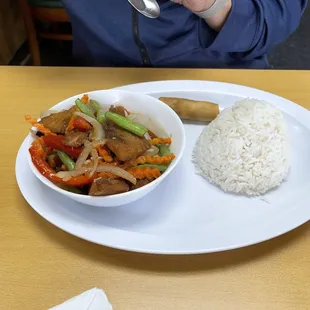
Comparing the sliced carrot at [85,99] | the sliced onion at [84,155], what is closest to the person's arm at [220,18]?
the sliced carrot at [85,99]

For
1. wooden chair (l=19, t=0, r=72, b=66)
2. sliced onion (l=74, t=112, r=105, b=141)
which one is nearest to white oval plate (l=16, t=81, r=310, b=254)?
sliced onion (l=74, t=112, r=105, b=141)

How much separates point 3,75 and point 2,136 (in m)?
0.25

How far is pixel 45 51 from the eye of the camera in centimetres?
272

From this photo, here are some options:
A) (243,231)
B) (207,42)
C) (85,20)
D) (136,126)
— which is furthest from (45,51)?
(243,231)

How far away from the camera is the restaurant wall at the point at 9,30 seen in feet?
8.46

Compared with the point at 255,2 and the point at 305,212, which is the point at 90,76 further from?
the point at 305,212

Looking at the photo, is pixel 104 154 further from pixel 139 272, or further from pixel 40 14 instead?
pixel 40 14

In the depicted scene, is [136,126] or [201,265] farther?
[136,126]

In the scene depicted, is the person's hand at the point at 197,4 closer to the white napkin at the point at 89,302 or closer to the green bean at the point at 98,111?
the green bean at the point at 98,111

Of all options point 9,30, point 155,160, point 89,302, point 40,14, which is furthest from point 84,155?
point 9,30

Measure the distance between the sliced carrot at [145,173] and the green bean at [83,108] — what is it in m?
0.16

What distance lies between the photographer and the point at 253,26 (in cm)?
117

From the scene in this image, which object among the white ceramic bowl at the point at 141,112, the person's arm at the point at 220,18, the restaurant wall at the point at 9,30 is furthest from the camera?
the restaurant wall at the point at 9,30

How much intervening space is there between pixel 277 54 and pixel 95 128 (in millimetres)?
2076
